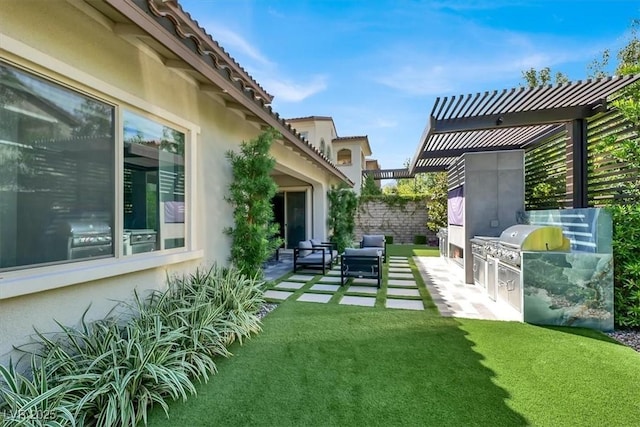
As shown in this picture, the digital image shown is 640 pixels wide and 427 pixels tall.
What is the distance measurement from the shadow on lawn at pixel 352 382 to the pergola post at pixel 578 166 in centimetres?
362

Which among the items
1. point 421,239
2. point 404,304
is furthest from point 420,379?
point 421,239

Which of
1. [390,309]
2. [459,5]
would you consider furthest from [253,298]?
[459,5]

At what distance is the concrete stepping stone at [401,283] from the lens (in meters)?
7.21

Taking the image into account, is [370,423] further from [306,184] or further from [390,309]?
[306,184]

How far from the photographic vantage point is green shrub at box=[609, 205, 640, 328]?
13.9 ft

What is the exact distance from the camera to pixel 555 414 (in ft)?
8.16

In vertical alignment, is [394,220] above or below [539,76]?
below

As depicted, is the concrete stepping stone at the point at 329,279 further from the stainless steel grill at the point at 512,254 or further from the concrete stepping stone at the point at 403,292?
the stainless steel grill at the point at 512,254

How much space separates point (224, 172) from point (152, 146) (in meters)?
1.51

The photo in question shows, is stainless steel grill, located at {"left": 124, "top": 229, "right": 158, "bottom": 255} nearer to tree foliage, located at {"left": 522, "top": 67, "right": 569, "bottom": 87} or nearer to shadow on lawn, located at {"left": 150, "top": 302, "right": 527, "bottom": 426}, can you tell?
shadow on lawn, located at {"left": 150, "top": 302, "right": 527, "bottom": 426}

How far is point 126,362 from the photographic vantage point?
2.54 m

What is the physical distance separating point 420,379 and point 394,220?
1517 centimetres

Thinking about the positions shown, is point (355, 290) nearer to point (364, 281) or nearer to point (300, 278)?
point (364, 281)

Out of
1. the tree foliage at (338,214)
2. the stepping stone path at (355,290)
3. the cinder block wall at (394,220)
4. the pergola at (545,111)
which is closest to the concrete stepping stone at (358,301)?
the stepping stone path at (355,290)
